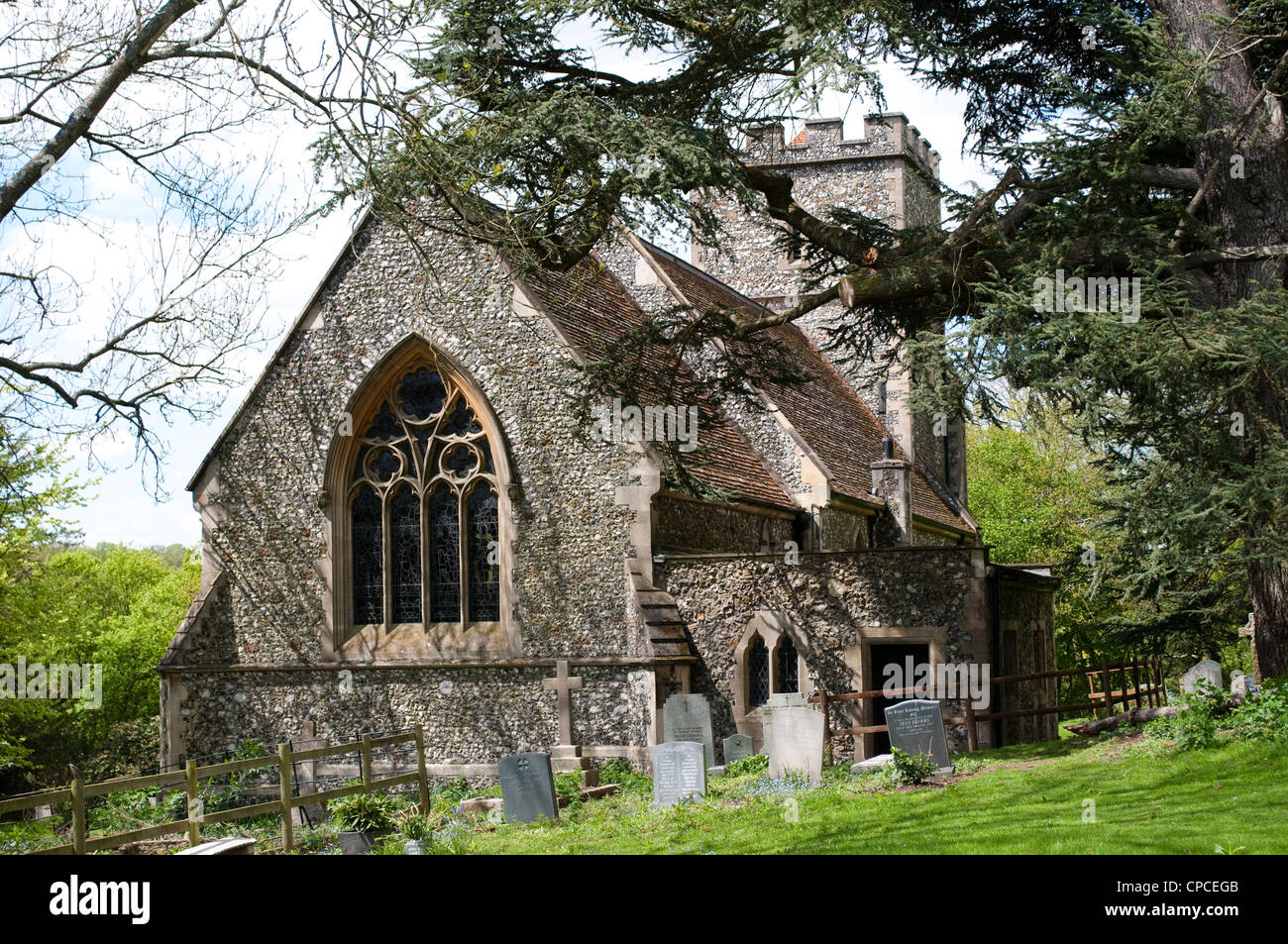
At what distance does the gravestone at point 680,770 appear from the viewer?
12.4 metres

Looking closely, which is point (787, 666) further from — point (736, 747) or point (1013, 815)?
point (1013, 815)

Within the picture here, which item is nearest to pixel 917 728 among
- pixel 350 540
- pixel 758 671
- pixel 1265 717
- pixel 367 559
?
pixel 1265 717

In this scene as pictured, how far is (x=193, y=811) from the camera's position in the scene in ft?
37.9

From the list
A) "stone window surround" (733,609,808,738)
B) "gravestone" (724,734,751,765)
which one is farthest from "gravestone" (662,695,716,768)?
"stone window surround" (733,609,808,738)

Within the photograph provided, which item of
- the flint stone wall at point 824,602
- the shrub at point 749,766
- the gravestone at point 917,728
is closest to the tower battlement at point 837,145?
the flint stone wall at point 824,602

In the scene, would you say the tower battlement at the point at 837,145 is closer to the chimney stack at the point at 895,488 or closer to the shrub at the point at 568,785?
the chimney stack at the point at 895,488

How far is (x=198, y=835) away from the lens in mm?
11438

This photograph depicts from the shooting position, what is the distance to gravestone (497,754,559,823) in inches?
494

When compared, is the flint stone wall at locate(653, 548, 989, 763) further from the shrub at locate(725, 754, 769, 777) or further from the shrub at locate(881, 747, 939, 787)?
the shrub at locate(881, 747, 939, 787)

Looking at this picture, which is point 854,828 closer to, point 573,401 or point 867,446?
point 573,401

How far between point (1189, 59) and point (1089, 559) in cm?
1033

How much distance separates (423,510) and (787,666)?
18.1 ft

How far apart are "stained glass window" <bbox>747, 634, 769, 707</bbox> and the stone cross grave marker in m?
2.26

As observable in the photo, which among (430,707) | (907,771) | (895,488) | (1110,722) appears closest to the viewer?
(907,771)
